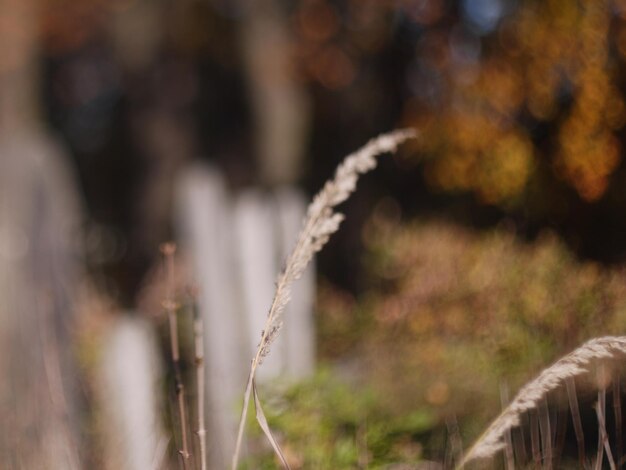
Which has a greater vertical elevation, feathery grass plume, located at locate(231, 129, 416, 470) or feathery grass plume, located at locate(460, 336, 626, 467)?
Answer: feathery grass plume, located at locate(231, 129, 416, 470)

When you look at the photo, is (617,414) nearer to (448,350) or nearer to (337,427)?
(337,427)

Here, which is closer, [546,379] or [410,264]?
[546,379]

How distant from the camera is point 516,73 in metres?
5.66

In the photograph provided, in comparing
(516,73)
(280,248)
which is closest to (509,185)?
(516,73)

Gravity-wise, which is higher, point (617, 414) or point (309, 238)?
point (309, 238)

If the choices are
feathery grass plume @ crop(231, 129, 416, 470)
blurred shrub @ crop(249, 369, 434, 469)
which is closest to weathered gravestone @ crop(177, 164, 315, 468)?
blurred shrub @ crop(249, 369, 434, 469)

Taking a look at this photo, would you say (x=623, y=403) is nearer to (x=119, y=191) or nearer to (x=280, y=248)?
(x=280, y=248)

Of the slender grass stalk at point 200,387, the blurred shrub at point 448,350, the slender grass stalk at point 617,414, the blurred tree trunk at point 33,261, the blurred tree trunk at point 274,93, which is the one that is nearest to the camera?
the slender grass stalk at point 200,387

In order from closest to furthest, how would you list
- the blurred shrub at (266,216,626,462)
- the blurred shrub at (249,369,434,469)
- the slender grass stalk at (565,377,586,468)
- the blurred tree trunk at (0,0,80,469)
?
the slender grass stalk at (565,377,586,468) → the blurred shrub at (249,369,434,469) → the blurred shrub at (266,216,626,462) → the blurred tree trunk at (0,0,80,469)

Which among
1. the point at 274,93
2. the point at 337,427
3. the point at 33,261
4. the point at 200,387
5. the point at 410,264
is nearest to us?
the point at 200,387

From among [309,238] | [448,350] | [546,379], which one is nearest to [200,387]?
[309,238]

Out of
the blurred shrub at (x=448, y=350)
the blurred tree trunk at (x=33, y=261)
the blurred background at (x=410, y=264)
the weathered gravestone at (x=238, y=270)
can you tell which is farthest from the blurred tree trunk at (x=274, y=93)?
the blurred shrub at (x=448, y=350)

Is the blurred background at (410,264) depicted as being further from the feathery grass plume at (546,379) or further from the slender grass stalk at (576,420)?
the feathery grass plume at (546,379)

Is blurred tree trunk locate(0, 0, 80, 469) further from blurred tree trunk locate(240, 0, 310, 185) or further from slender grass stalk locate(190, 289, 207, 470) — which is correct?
blurred tree trunk locate(240, 0, 310, 185)
